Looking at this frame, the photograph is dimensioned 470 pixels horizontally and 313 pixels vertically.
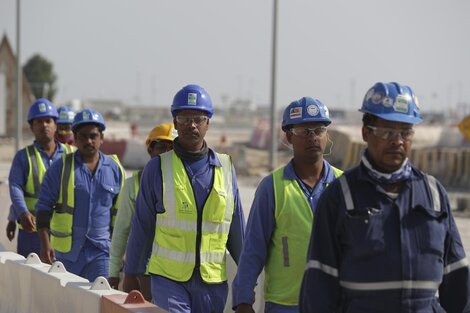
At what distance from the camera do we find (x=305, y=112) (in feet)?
21.3

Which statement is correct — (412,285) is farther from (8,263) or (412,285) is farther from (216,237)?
(8,263)

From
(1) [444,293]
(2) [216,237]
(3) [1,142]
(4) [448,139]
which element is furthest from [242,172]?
(1) [444,293]

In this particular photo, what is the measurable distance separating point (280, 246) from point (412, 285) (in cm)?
164

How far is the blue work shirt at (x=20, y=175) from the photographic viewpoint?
11.1m

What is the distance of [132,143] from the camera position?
38500 millimetres

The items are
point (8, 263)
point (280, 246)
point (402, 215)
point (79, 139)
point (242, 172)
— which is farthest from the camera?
point (242, 172)

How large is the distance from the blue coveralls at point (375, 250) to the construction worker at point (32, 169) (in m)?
6.69

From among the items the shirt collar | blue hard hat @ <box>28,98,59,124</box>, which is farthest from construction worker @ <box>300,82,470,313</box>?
blue hard hat @ <box>28,98,59,124</box>

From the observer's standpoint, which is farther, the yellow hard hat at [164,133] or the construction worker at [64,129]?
the construction worker at [64,129]

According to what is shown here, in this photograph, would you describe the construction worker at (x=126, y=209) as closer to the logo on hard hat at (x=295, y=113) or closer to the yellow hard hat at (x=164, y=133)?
the yellow hard hat at (x=164, y=133)

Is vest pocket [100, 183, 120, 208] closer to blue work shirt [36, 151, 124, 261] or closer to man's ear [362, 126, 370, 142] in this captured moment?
blue work shirt [36, 151, 124, 261]

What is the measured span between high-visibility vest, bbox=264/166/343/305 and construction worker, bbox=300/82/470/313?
140 cm

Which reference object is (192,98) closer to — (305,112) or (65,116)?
(305,112)

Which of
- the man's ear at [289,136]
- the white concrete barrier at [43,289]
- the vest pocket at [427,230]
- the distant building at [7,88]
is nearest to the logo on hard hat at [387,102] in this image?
the vest pocket at [427,230]
